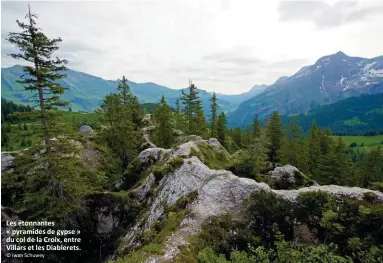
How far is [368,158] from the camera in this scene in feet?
201

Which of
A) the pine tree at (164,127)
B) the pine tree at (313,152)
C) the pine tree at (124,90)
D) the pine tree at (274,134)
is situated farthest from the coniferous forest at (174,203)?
the pine tree at (313,152)

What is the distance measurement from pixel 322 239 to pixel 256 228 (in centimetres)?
431

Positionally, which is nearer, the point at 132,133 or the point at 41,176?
the point at 41,176

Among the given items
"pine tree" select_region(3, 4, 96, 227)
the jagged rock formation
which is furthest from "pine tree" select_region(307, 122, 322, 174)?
"pine tree" select_region(3, 4, 96, 227)

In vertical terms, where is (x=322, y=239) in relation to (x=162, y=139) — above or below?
below

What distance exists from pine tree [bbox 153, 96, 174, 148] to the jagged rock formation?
2183cm

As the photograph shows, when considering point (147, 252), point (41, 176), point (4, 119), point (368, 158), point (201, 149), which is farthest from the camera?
point (4, 119)

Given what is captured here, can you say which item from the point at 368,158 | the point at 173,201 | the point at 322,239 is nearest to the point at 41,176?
the point at 173,201

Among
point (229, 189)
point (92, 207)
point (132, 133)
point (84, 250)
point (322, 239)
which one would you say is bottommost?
point (84, 250)

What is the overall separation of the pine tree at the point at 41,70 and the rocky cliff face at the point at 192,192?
475 inches

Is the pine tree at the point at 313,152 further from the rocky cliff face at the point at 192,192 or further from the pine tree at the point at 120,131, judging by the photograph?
the pine tree at the point at 120,131

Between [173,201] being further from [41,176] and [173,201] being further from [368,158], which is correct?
[368,158]

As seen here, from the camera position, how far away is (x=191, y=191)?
22.8 meters

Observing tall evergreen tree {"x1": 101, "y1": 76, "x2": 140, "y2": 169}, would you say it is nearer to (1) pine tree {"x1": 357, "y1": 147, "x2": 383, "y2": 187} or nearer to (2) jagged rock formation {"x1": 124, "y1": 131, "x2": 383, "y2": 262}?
(2) jagged rock formation {"x1": 124, "y1": 131, "x2": 383, "y2": 262}
